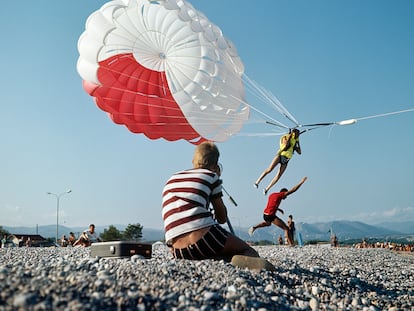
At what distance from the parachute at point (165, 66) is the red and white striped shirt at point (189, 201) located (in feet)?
15.2

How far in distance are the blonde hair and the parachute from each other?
13.6ft

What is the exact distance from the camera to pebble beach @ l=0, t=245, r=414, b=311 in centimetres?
220

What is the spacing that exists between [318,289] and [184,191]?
65.3 inches

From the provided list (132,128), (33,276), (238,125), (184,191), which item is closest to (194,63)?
(238,125)

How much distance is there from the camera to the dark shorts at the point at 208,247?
4.05m

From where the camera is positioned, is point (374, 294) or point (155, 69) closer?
point (374, 294)

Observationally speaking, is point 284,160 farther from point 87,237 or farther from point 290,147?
point 87,237

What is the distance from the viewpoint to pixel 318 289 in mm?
3879

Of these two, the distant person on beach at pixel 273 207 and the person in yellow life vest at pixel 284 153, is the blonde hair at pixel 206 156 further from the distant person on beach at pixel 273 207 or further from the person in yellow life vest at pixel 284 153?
the distant person on beach at pixel 273 207

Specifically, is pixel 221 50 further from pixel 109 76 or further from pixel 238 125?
pixel 109 76

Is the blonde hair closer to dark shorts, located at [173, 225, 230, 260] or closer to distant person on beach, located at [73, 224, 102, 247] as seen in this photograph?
dark shorts, located at [173, 225, 230, 260]

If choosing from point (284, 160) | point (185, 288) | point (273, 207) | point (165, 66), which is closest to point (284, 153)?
point (284, 160)

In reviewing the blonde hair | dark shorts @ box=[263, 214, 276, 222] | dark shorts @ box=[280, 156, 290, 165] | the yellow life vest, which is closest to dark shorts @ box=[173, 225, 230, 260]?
the blonde hair

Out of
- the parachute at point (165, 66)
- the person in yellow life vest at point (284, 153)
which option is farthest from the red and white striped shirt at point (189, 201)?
the person in yellow life vest at point (284, 153)
